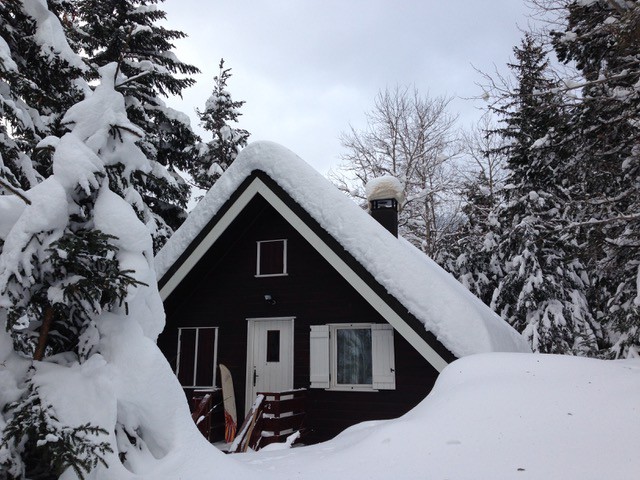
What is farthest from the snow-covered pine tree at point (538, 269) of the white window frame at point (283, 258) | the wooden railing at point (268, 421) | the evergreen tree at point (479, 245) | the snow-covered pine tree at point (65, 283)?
the snow-covered pine tree at point (65, 283)

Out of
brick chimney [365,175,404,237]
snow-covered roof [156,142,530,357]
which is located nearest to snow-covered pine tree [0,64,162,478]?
snow-covered roof [156,142,530,357]

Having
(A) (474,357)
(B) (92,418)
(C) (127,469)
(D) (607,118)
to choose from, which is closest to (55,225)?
(B) (92,418)

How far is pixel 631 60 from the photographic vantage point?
873 cm

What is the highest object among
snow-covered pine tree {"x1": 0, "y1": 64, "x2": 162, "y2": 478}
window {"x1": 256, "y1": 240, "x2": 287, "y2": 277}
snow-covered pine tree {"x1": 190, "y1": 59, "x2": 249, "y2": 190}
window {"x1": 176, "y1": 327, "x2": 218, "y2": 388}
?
snow-covered pine tree {"x1": 190, "y1": 59, "x2": 249, "y2": 190}

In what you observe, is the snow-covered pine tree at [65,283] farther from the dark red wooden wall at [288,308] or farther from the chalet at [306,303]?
the dark red wooden wall at [288,308]

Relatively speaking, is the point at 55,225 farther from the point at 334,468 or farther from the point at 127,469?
the point at 334,468

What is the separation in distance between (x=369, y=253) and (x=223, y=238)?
375cm

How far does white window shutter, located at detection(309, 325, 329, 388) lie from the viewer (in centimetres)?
912

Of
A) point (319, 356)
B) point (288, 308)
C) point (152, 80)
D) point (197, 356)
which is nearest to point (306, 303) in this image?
point (288, 308)

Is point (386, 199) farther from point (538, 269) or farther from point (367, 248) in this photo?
point (538, 269)

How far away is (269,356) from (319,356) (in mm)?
1267

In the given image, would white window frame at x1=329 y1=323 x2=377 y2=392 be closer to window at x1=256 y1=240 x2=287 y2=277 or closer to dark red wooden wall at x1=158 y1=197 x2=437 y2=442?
dark red wooden wall at x1=158 y1=197 x2=437 y2=442

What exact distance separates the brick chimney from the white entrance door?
3.60m

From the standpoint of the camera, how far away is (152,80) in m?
15.0
